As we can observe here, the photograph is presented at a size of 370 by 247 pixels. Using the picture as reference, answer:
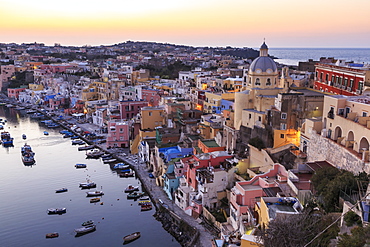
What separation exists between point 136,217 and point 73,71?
51309 millimetres

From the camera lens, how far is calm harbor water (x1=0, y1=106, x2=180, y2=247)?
17.9 m

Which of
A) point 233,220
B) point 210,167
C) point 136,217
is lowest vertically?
point 136,217

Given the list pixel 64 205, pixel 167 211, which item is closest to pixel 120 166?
pixel 64 205

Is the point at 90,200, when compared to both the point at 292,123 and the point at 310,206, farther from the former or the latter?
the point at 310,206

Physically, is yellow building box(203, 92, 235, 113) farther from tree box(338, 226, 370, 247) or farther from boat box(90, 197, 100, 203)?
tree box(338, 226, 370, 247)

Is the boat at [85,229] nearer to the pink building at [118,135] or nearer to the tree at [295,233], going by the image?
the tree at [295,233]

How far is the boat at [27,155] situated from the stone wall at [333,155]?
21.7 metres

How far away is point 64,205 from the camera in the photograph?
21328 millimetres

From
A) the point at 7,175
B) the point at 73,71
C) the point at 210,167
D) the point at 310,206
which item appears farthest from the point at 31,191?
the point at 73,71

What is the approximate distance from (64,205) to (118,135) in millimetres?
11214

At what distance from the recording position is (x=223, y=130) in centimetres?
2262

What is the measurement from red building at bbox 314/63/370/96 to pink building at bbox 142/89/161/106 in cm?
1777

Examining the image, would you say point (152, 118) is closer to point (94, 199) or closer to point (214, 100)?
point (214, 100)

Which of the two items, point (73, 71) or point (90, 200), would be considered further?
point (73, 71)
